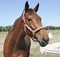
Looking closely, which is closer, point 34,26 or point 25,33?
point 34,26

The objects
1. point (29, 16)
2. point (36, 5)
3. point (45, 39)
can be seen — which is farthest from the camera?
point (36, 5)

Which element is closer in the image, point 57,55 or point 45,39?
point 45,39

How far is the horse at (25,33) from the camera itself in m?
4.82

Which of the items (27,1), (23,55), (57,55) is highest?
(27,1)

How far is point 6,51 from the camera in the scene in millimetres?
5750

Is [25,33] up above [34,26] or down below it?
below

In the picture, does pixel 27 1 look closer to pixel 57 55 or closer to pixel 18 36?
pixel 18 36

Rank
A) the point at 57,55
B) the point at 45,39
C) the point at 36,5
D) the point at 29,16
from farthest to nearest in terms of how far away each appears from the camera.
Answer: the point at 57,55 < the point at 36,5 < the point at 29,16 < the point at 45,39

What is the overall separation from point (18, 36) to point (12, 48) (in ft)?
1.13

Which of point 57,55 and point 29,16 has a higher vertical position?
point 29,16

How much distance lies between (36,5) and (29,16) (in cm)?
56

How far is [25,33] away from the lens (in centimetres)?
534

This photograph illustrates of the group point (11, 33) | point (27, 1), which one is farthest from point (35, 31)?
point (11, 33)

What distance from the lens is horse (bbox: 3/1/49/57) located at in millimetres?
4816
